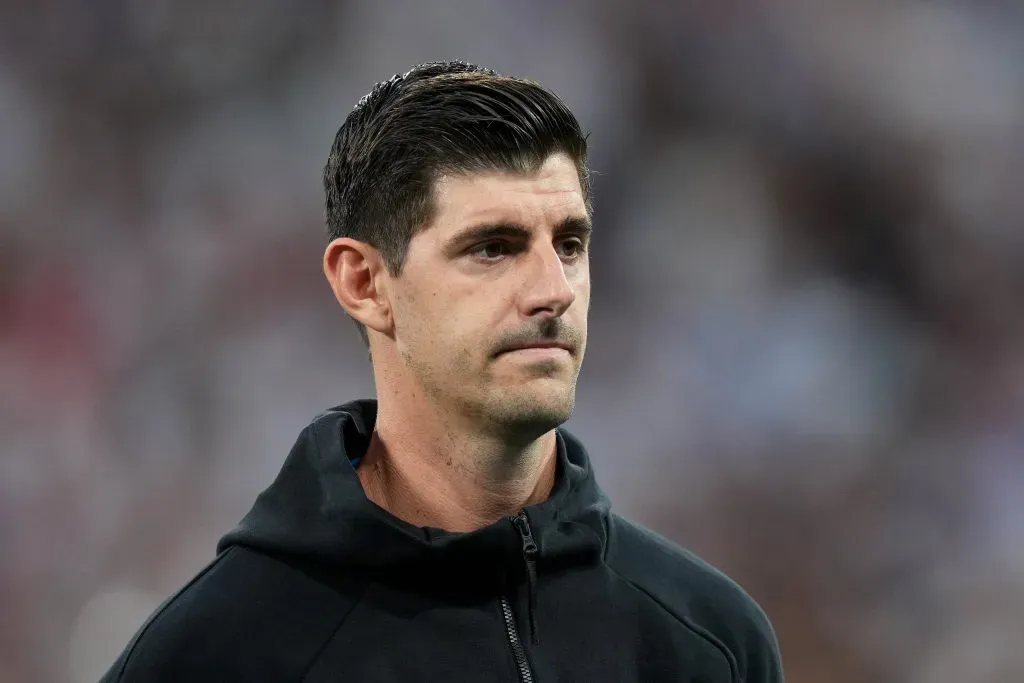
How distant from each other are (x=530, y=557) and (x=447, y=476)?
0.57 ft

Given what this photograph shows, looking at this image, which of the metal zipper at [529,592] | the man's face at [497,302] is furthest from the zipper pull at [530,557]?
the man's face at [497,302]

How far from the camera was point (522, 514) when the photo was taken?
6.49ft

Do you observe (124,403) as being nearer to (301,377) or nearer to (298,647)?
(301,377)

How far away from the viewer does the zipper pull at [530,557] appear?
1.96 m

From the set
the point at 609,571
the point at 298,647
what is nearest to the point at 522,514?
the point at 609,571

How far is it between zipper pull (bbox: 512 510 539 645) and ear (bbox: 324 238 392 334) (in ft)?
1.17

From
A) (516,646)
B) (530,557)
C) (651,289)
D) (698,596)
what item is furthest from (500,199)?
(651,289)

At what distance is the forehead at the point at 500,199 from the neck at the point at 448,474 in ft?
0.97

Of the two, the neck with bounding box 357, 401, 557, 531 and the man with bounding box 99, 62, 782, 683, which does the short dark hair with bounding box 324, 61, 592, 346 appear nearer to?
the man with bounding box 99, 62, 782, 683

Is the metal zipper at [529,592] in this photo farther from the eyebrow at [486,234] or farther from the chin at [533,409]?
the eyebrow at [486,234]

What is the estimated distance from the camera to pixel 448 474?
202 centimetres

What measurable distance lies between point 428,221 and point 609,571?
610 mm

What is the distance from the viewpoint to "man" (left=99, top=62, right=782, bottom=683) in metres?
1.90

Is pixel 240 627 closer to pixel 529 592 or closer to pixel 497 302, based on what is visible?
pixel 529 592
